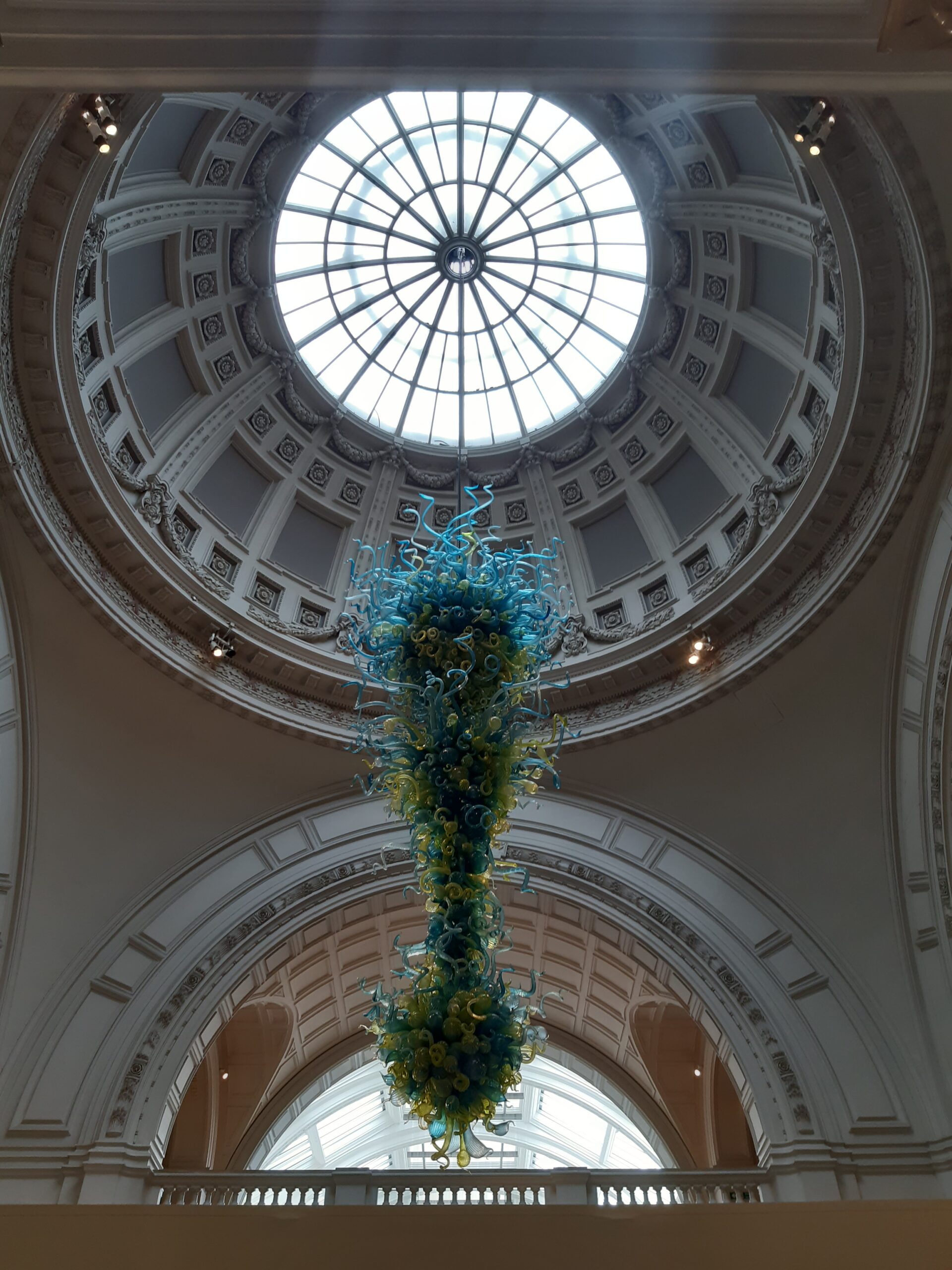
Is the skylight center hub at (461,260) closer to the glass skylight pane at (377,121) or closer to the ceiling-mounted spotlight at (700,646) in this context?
the glass skylight pane at (377,121)

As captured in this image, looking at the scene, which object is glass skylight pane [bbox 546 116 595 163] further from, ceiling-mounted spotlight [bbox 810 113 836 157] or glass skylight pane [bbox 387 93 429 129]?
ceiling-mounted spotlight [bbox 810 113 836 157]

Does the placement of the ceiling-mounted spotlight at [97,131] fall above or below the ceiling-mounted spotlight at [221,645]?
above

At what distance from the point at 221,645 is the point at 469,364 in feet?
25.5

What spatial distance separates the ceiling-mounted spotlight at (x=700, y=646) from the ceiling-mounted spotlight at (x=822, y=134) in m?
6.48

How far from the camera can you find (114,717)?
11.8 meters

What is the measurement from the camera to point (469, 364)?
1673 cm

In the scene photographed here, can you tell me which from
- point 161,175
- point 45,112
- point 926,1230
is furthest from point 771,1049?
point 161,175

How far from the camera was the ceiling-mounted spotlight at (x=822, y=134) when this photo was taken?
7.85 m

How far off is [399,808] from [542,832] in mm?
7099

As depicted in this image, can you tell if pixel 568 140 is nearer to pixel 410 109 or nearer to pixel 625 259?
pixel 625 259

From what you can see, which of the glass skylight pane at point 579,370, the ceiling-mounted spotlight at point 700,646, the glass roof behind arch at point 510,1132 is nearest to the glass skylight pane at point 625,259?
the glass skylight pane at point 579,370

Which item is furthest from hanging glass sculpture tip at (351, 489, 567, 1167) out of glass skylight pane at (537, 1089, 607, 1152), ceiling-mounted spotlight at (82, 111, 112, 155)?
glass skylight pane at (537, 1089, 607, 1152)

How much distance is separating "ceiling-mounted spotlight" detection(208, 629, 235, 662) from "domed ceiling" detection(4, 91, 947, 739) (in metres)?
0.15

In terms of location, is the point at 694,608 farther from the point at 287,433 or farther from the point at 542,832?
the point at 287,433
